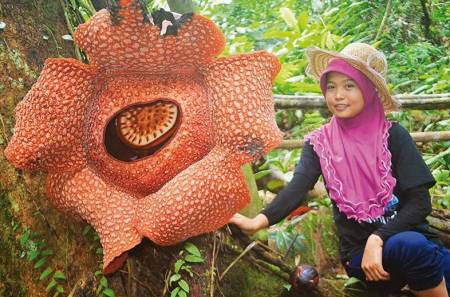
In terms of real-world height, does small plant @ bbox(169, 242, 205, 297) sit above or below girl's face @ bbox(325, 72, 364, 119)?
below

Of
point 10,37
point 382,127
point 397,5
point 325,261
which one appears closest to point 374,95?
point 382,127

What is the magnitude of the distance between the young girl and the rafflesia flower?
2.17 ft

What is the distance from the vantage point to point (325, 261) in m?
2.81

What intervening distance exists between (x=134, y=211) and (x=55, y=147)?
1.22 feet

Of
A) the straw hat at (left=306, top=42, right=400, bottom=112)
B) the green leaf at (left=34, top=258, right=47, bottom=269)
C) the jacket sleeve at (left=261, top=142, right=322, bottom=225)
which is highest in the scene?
the straw hat at (left=306, top=42, right=400, bottom=112)

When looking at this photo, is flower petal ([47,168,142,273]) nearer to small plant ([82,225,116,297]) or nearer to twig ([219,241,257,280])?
small plant ([82,225,116,297])

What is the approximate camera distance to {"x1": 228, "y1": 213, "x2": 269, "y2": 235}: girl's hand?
1.98 m

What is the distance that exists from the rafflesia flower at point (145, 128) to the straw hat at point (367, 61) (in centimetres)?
78

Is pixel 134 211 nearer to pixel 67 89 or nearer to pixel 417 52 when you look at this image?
pixel 67 89

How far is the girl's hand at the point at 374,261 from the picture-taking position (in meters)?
2.12

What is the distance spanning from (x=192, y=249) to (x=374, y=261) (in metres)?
1.07

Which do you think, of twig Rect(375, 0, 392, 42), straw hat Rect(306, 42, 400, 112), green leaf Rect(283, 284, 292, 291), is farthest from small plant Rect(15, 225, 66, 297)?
twig Rect(375, 0, 392, 42)

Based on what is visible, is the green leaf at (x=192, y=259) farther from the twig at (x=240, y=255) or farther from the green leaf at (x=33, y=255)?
the green leaf at (x=33, y=255)

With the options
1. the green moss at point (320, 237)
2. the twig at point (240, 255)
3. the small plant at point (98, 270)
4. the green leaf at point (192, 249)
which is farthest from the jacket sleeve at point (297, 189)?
the small plant at point (98, 270)
